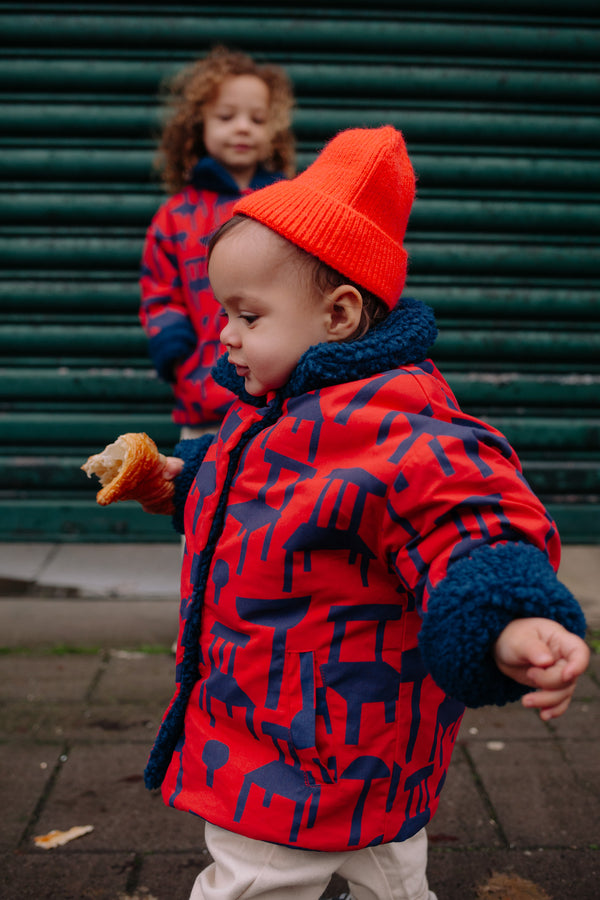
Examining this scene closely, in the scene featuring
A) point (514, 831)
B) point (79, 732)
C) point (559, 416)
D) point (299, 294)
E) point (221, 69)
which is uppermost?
point (221, 69)

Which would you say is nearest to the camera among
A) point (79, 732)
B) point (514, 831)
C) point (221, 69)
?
point (514, 831)

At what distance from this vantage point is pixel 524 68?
13.9 feet

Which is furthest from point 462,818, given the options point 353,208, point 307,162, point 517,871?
point 307,162

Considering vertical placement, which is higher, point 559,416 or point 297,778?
point 297,778

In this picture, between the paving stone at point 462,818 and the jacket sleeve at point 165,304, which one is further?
the jacket sleeve at point 165,304

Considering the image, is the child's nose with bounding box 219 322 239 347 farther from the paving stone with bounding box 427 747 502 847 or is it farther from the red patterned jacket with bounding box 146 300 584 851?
the paving stone with bounding box 427 747 502 847

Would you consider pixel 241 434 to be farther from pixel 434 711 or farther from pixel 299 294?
pixel 434 711

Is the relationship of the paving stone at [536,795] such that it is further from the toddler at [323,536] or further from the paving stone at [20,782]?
the paving stone at [20,782]

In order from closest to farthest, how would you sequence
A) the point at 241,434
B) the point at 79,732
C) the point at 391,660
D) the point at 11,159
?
1. the point at 391,660
2. the point at 241,434
3. the point at 79,732
4. the point at 11,159

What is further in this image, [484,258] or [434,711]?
[484,258]

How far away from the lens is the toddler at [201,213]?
298 cm

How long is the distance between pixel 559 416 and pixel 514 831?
2531 millimetres

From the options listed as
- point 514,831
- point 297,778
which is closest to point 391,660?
point 297,778

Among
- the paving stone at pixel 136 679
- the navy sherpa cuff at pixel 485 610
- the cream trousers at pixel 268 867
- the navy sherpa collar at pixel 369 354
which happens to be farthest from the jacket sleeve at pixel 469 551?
the paving stone at pixel 136 679
